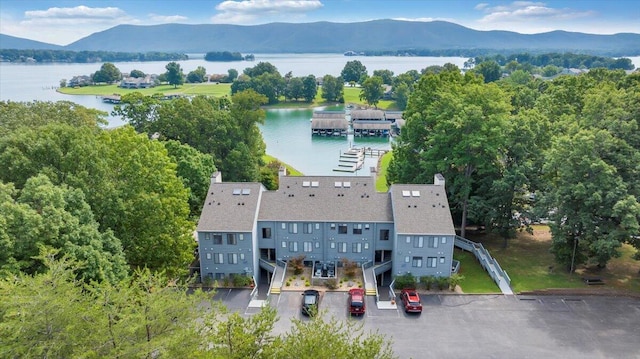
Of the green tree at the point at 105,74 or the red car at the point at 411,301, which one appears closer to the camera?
the red car at the point at 411,301

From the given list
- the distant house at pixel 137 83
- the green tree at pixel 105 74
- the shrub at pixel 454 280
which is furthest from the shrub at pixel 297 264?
the green tree at pixel 105 74

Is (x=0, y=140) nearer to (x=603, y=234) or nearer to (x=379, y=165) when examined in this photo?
(x=603, y=234)

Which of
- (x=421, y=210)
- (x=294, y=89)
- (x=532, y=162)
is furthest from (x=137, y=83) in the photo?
(x=532, y=162)

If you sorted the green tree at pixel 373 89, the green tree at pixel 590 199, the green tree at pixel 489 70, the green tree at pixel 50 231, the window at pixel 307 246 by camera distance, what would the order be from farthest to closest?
the green tree at pixel 489 70 < the green tree at pixel 373 89 < the window at pixel 307 246 < the green tree at pixel 590 199 < the green tree at pixel 50 231

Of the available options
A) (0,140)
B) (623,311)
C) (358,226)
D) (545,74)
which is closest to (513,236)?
(623,311)

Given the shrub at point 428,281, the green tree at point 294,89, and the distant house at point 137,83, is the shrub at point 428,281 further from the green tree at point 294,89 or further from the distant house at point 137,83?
the distant house at point 137,83

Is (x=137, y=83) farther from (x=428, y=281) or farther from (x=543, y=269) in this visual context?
(x=543, y=269)
